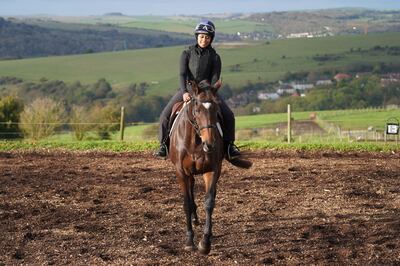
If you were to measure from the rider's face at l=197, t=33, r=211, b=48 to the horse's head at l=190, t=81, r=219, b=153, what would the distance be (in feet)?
3.26

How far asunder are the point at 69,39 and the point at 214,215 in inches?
4913

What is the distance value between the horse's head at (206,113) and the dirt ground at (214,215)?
1478 mm

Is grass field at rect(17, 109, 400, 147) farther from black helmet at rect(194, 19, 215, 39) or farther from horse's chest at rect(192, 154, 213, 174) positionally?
horse's chest at rect(192, 154, 213, 174)

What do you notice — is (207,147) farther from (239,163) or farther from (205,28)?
(239,163)

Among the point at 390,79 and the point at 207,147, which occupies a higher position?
the point at 207,147

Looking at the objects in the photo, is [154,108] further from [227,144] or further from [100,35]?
[100,35]

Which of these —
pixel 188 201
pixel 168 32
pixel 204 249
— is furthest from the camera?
pixel 168 32

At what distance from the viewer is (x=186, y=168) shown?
29.2ft

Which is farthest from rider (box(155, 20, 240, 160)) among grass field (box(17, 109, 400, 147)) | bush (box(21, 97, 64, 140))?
bush (box(21, 97, 64, 140))

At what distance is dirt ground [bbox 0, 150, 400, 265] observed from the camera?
8.37m

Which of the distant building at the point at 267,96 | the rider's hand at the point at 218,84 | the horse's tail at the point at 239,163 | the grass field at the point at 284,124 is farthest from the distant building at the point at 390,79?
the rider's hand at the point at 218,84

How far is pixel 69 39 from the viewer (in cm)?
13112

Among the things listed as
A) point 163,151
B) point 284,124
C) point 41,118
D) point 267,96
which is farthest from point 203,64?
point 267,96

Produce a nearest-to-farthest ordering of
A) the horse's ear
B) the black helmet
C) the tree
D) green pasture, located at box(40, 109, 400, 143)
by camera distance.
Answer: the horse's ear < the black helmet < green pasture, located at box(40, 109, 400, 143) < the tree
